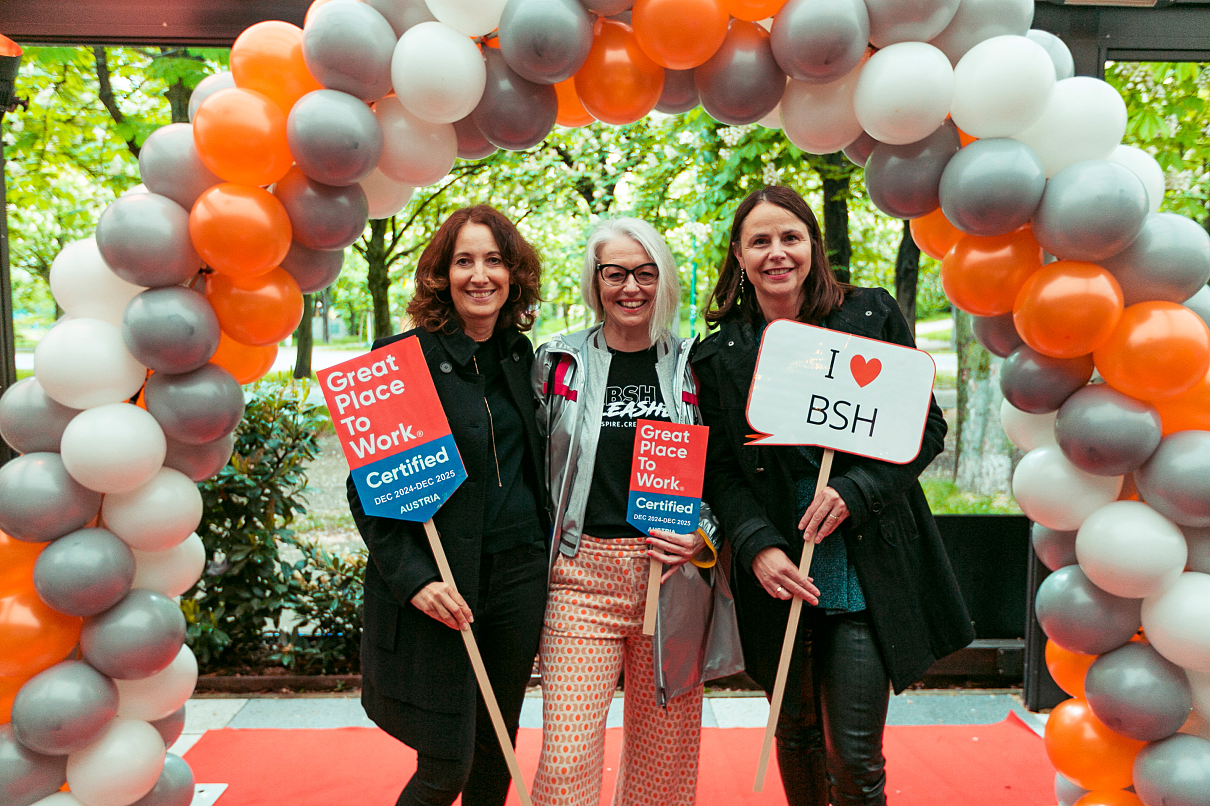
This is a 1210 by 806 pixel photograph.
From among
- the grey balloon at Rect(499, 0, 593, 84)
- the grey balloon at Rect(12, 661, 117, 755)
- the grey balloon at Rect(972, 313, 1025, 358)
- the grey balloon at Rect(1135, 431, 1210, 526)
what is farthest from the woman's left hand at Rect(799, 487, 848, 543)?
the grey balloon at Rect(12, 661, 117, 755)

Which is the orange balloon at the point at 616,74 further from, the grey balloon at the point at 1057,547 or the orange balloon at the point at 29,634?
the orange balloon at the point at 29,634

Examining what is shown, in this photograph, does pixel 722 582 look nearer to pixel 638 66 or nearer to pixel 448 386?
pixel 448 386

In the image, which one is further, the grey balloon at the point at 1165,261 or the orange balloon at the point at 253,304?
the orange balloon at the point at 253,304

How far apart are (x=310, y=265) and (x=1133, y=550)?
1.87 metres

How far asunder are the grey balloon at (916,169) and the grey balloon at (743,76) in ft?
0.96

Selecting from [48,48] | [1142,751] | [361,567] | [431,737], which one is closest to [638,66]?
[431,737]

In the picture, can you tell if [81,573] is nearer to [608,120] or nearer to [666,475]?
[666,475]

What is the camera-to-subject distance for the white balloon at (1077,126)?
179cm

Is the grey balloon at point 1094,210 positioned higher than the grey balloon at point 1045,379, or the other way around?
the grey balloon at point 1094,210

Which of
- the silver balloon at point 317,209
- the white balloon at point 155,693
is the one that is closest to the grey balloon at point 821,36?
the silver balloon at point 317,209

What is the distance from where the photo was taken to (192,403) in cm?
186

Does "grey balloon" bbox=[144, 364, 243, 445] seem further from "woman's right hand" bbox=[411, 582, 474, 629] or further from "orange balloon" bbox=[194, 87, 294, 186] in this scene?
"woman's right hand" bbox=[411, 582, 474, 629]

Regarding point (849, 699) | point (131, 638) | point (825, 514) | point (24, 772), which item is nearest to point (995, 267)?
point (825, 514)

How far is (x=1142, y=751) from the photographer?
6.01 ft
